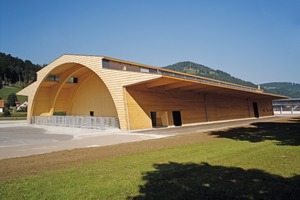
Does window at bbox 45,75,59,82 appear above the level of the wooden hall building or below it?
above

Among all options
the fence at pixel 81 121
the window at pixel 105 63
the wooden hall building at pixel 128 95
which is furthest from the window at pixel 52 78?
the window at pixel 105 63

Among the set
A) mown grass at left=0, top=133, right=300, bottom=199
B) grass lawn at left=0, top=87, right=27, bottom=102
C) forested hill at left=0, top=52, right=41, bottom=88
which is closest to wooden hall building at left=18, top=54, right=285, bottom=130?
mown grass at left=0, top=133, right=300, bottom=199

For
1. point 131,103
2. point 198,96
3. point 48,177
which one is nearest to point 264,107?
point 198,96

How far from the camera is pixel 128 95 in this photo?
1878 centimetres

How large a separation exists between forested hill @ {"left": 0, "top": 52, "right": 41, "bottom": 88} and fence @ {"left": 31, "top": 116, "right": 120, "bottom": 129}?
8629cm

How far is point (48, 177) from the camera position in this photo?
17.1 ft

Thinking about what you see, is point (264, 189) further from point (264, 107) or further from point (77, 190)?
point (264, 107)

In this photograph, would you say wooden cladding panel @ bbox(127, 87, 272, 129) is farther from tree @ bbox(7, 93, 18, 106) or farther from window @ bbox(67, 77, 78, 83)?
tree @ bbox(7, 93, 18, 106)

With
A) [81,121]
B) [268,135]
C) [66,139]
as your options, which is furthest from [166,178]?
[81,121]

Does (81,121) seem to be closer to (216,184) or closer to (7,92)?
(216,184)

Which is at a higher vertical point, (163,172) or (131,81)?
(131,81)

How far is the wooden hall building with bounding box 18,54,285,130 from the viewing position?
18.6 meters

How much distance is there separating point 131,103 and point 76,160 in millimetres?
11946

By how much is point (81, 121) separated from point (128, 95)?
7.00 meters
